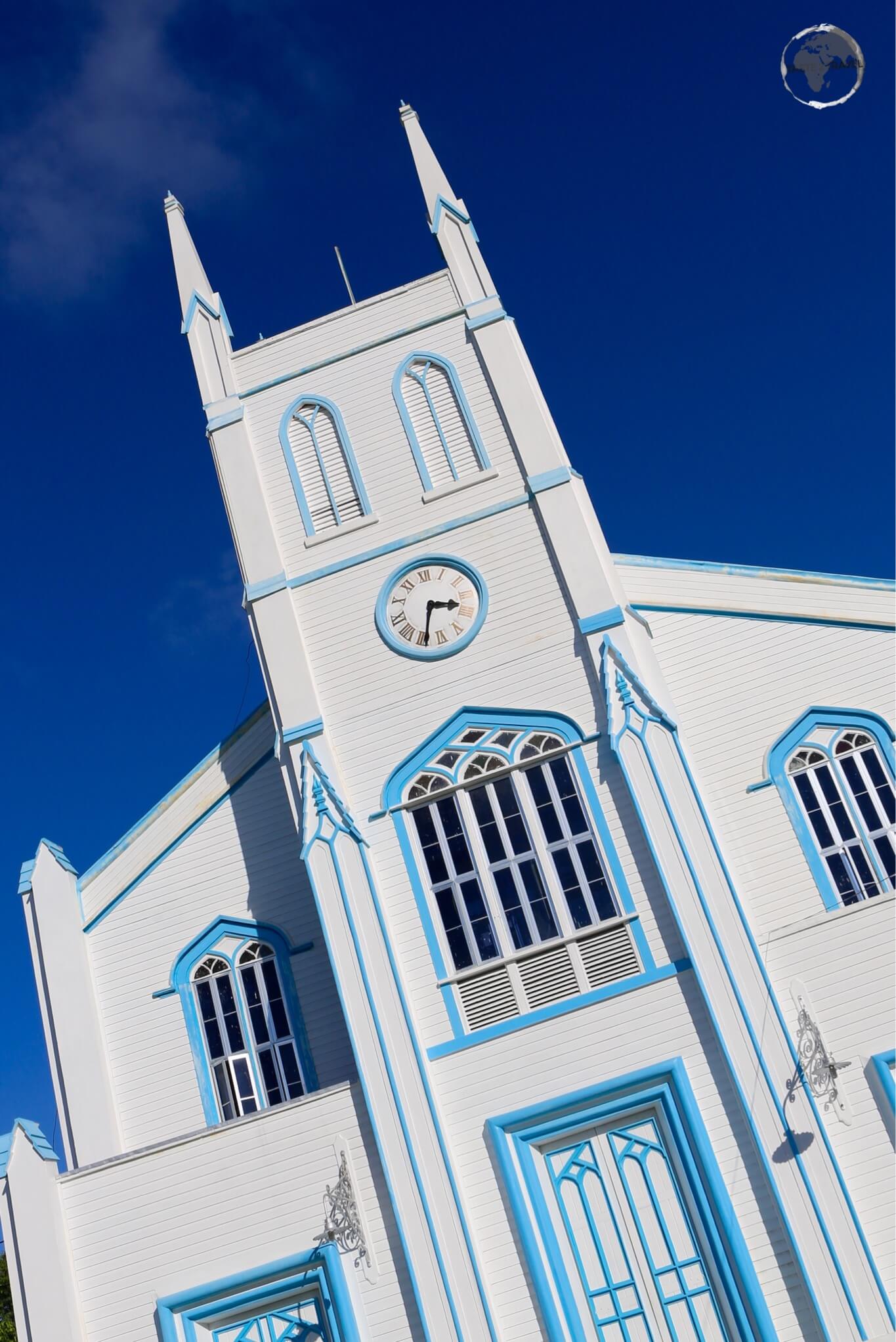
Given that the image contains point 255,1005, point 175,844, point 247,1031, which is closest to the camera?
point 247,1031

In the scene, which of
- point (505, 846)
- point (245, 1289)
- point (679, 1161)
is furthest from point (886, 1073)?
point (245, 1289)

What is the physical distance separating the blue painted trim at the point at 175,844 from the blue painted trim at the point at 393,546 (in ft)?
8.57

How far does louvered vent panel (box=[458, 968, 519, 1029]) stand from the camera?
17359 mm

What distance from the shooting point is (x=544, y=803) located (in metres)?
18.5

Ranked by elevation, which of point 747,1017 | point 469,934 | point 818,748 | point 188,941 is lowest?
point 747,1017

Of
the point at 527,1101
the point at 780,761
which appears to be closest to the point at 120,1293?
the point at 527,1101

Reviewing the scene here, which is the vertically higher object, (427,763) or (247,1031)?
(427,763)

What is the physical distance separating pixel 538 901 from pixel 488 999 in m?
1.41

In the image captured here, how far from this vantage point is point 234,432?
22.3m

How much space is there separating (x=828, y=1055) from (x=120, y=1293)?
30.1 ft

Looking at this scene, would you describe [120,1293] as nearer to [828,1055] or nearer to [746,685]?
[828,1055]

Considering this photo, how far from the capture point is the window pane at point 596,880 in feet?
57.8

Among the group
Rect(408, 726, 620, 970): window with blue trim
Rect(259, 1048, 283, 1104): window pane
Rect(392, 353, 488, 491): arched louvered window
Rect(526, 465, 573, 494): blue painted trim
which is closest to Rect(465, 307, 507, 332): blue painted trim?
Rect(392, 353, 488, 491): arched louvered window

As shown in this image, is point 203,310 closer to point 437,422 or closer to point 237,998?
point 437,422
